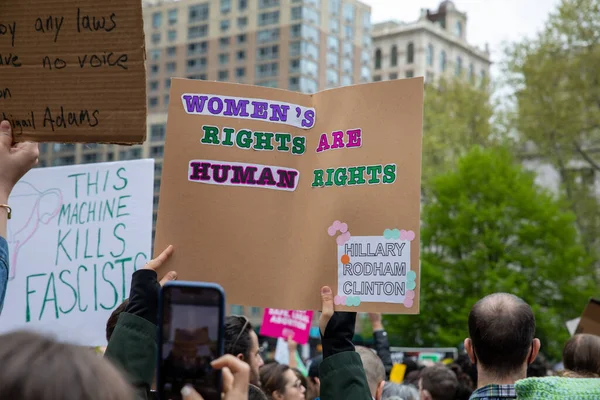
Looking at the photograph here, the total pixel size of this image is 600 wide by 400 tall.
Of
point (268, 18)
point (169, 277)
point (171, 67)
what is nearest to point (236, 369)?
point (169, 277)

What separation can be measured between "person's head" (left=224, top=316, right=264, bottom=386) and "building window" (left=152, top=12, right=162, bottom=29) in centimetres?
9377

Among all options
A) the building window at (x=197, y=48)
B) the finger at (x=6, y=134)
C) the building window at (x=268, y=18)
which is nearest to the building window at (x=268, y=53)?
the building window at (x=268, y=18)

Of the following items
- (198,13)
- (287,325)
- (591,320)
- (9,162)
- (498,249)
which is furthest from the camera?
(198,13)

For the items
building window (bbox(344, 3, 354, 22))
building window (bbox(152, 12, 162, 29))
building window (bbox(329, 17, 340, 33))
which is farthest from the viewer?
building window (bbox(152, 12, 162, 29))

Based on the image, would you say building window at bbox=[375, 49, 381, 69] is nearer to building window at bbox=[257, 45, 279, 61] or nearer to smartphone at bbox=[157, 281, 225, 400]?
building window at bbox=[257, 45, 279, 61]

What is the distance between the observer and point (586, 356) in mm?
4574

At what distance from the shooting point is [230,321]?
4.39m

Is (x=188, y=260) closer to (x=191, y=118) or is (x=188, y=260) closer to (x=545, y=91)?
(x=191, y=118)

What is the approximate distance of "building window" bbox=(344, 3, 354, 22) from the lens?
91562mm

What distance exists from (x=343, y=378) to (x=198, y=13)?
92.4 metres

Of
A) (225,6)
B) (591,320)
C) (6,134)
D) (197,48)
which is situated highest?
(225,6)

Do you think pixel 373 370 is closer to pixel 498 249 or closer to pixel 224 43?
pixel 498 249

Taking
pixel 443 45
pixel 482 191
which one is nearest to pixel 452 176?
pixel 482 191

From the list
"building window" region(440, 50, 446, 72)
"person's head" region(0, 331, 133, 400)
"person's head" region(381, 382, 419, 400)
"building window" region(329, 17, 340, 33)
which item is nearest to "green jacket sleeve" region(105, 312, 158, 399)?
"person's head" region(0, 331, 133, 400)
